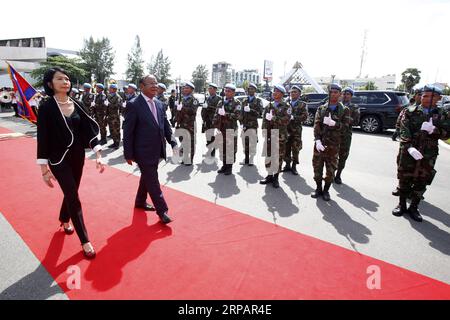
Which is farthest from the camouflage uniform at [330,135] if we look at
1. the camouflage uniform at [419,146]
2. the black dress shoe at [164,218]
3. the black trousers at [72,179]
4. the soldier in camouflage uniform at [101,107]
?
the soldier in camouflage uniform at [101,107]

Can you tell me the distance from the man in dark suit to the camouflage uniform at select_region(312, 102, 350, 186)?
260 centimetres

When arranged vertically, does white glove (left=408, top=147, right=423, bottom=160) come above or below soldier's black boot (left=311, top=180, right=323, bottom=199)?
above

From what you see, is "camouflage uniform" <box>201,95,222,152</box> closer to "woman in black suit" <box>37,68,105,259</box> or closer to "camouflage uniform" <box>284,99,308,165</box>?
"camouflage uniform" <box>284,99,308,165</box>

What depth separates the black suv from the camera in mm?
12008

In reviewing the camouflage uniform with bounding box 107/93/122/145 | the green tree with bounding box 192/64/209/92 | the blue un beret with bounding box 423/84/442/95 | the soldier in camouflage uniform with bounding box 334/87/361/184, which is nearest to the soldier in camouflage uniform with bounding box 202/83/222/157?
the camouflage uniform with bounding box 107/93/122/145

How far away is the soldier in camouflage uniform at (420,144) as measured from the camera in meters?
3.74

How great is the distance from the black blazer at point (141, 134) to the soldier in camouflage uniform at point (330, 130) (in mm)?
2557

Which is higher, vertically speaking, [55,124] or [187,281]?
[55,124]

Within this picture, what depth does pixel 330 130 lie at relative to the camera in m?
4.48

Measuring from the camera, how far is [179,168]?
6.47 meters

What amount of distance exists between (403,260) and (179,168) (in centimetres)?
468
